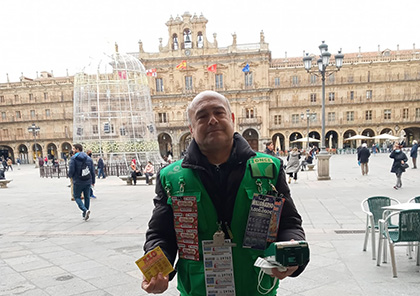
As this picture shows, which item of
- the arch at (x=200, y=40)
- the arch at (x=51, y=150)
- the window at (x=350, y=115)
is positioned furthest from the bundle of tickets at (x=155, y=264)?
the arch at (x=51, y=150)

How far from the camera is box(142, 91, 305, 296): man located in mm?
1449

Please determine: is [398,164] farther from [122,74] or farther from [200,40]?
[200,40]

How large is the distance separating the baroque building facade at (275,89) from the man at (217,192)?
36.1 m

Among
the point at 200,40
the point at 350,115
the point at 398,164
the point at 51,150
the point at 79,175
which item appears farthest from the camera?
the point at 51,150

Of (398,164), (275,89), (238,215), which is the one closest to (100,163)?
(398,164)

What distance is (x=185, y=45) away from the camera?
129 feet

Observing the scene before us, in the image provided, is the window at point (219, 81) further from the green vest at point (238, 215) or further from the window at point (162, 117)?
the green vest at point (238, 215)

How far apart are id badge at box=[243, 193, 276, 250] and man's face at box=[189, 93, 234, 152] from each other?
1.08 ft

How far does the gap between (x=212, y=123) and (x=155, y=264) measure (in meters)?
0.72

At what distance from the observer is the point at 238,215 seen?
1.45 meters

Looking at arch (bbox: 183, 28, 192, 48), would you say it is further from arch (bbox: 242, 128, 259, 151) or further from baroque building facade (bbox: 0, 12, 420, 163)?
arch (bbox: 242, 128, 259, 151)

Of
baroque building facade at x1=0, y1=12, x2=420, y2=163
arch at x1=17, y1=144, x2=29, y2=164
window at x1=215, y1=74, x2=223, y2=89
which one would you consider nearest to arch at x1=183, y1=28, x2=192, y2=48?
baroque building facade at x1=0, y1=12, x2=420, y2=163

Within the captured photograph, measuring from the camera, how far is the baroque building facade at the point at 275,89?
125 feet

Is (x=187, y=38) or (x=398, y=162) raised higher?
(x=187, y=38)
